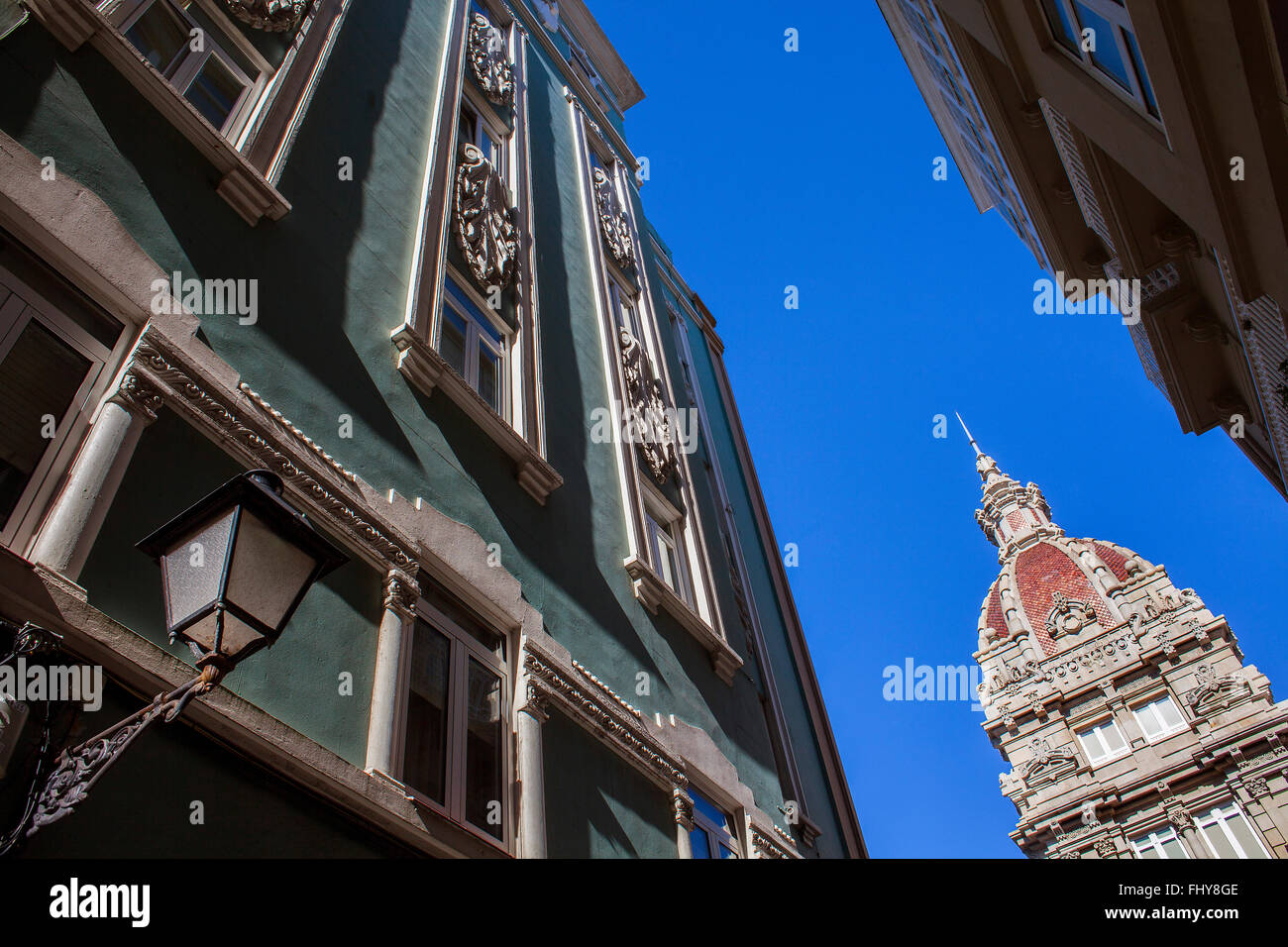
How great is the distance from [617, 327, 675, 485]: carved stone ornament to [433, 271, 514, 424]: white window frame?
312 centimetres

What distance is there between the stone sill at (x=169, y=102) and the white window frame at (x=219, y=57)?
0.29 metres

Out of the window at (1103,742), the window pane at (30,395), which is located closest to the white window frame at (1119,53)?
the window pane at (30,395)

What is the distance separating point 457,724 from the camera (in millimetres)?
6816

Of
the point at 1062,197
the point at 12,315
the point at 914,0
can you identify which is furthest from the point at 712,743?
the point at 914,0

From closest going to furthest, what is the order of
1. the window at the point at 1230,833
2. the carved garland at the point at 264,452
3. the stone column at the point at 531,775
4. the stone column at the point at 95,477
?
the stone column at the point at 95,477 < the carved garland at the point at 264,452 < the stone column at the point at 531,775 < the window at the point at 1230,833

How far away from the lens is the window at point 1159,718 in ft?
137

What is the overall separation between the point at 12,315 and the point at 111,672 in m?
2.14

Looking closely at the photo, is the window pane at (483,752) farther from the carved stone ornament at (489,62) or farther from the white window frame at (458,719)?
the carved stone ornament at (489,62)

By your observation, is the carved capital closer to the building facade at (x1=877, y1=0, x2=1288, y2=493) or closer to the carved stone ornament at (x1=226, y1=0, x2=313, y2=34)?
the carved stone ornament at (x1=226, y1=0, x2=313, y2=34)

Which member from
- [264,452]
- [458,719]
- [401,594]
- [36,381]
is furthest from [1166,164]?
[36,381]

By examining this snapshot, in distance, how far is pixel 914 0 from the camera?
20.1 meters

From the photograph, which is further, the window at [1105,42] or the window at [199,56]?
the window at [1105,42]
